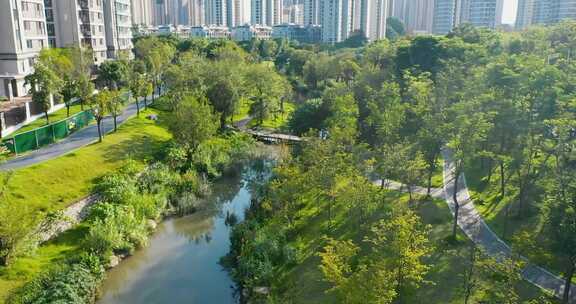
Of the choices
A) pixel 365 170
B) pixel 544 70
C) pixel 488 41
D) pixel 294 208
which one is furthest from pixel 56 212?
pixel 488 41

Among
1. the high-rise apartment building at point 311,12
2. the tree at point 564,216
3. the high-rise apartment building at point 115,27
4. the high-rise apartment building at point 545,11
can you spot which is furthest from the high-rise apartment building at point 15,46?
the high-rise apartment building at point 311,12

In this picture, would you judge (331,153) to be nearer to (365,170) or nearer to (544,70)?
(365,170)

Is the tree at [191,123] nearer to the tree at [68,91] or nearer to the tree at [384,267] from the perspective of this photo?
the tree at [68,91]

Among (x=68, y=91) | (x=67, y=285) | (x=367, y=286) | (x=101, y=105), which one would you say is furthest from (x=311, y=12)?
(x=367, y=286)

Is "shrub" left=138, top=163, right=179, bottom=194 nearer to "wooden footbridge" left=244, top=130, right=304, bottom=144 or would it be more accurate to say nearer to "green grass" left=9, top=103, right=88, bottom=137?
"green grass" left=9, top=103, right=88, bottom=137

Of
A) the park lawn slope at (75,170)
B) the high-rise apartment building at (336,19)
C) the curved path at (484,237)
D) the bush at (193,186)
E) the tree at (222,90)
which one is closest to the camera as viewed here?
the curved path at (484,237)

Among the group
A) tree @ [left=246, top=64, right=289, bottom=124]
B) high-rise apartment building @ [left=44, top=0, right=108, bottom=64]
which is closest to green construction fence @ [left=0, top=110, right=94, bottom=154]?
tree @ [left=246, top=64, right=289, bottom=124]

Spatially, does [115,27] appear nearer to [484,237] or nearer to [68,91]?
[68,91]

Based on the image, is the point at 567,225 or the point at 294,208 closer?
the point at 567,225
